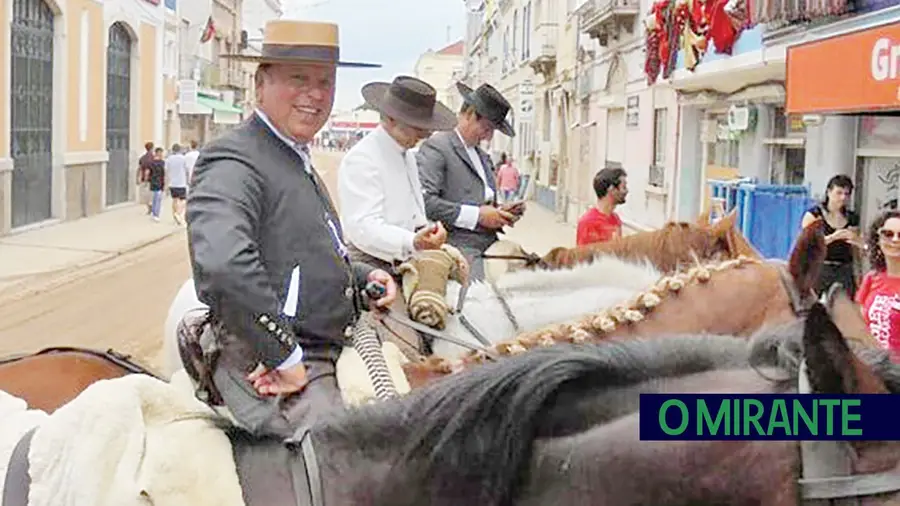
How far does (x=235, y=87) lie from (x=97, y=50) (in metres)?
29.4

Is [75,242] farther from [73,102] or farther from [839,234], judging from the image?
[839,234]

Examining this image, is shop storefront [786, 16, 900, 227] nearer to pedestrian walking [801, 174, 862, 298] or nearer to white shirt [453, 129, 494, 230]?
pedestrian walking [801, 174, 862, 298]

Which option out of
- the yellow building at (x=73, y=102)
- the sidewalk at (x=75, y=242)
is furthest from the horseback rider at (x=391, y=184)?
the yellow building at (x=73, y=102)

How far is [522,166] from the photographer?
1667 inches

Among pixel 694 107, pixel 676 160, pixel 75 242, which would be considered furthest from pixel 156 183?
pixel 694 107

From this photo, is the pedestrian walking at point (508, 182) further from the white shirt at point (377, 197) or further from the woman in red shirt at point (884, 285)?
the white shirt at point (377, 197)

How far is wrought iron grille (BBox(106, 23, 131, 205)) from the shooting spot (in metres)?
27.8

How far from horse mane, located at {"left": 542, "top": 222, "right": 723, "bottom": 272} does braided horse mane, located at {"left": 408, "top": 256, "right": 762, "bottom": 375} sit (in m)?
0.49

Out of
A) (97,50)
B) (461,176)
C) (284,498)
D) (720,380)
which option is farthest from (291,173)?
(97,50)

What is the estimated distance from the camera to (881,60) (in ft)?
28.1

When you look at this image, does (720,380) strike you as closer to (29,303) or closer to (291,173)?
(291,173)

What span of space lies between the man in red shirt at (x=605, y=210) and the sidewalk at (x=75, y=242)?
9.38m

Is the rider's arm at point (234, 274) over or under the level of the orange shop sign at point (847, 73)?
under

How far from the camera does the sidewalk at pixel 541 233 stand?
2191cm
